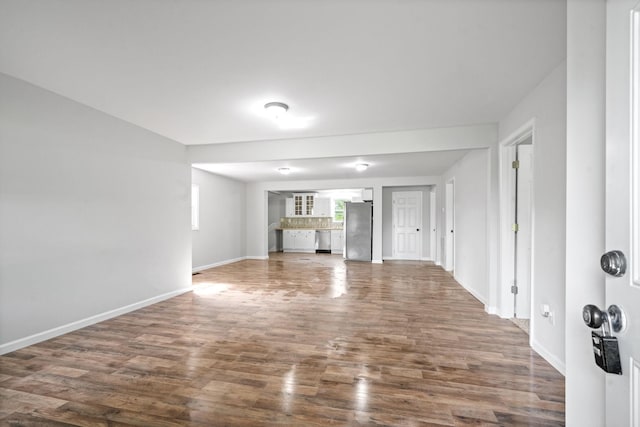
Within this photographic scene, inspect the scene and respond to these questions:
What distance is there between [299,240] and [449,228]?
538cm

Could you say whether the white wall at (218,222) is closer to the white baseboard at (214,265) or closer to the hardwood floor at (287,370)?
the white baseboard at (214,265)

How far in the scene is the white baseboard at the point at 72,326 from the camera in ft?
8.37

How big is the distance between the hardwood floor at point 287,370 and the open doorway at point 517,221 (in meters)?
0.40

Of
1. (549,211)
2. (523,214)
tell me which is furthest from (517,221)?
(549,211)

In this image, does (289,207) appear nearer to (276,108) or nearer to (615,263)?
(276,108)

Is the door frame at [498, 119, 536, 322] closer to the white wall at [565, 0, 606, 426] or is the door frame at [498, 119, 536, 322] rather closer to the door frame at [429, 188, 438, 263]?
the white wall at [565, 0, 606, 426]

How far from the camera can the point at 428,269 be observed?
6.72 m

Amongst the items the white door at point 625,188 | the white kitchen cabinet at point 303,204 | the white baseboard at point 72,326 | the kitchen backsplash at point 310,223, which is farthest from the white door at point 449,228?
the white door at point 625,188

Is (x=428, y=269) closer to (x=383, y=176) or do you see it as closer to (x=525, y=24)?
(x=383, y=176)

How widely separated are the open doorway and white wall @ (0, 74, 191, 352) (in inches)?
176

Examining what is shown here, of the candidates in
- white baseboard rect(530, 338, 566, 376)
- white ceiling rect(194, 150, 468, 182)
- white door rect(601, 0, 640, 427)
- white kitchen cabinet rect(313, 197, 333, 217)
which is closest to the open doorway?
white baseboard rect(530, 338, 566, 376)

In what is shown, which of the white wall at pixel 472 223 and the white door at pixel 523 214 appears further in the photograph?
the white wall at pixel 472 223

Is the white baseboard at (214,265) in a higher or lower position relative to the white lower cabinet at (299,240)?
lower

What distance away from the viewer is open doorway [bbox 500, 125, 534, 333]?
3328 mm
